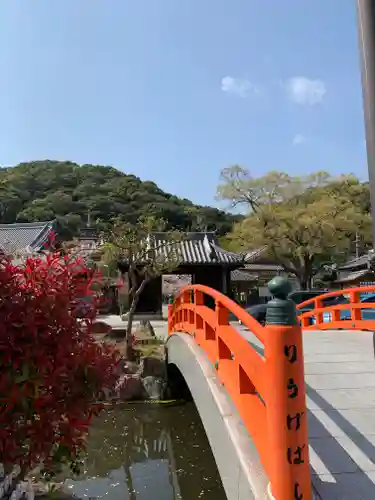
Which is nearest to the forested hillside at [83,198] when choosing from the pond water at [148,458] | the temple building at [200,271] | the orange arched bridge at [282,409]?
the temple building at [200,271]

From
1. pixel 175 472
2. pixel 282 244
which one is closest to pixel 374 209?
pixel 175 472

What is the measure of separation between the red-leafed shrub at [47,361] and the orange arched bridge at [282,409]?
107 cm

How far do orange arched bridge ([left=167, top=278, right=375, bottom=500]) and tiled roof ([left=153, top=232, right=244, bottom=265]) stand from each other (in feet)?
51.1

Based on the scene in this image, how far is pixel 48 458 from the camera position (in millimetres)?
2773

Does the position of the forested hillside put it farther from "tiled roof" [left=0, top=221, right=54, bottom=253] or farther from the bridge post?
the bridge post

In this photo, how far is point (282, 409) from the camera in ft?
7.52

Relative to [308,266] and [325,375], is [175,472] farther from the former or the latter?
[308,266]

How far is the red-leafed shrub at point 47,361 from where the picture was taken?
2.50 metres

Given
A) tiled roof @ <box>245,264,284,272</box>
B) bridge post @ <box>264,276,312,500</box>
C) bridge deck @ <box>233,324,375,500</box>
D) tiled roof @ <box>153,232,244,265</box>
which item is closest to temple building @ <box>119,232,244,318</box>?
tiled roof @ <box>153,232,244,265</box>

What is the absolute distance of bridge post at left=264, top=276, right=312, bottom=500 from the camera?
7.43 feet

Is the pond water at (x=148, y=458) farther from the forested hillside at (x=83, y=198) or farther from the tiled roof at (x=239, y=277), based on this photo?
the forested hillside at (x=83, y=198)

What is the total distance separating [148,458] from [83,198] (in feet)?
234

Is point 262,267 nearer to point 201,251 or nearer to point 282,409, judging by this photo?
point 201,251

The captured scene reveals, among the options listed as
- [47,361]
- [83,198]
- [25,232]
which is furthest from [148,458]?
[83,198]
